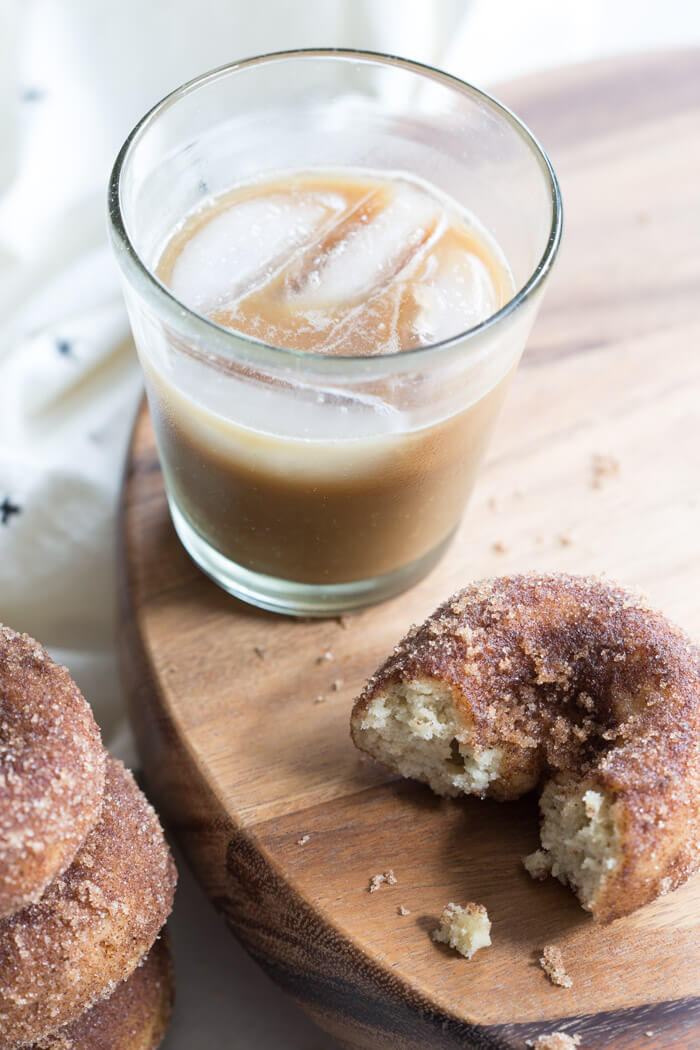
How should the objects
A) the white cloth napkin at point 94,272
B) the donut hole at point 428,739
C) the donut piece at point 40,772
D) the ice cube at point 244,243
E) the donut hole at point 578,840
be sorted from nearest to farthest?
the donut piece at point 40,772 < the donut hole at point 578,840 < the donut hole at point 428,739 < the ice cube at point 244,243 < the white cloth napkin at point 94,272

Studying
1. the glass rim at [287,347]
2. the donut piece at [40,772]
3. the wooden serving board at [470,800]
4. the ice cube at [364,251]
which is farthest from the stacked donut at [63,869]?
the ice cube at [364,251]

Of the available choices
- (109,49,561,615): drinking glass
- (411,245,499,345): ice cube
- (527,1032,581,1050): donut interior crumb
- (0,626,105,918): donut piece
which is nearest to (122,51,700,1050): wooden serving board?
(527,1032,581,1050): donut interior crumb

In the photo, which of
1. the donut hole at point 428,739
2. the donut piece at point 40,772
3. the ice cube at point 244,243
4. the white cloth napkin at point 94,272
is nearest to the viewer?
the donut piece at point 40,772

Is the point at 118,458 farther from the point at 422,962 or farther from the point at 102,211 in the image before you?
the point at 422,962

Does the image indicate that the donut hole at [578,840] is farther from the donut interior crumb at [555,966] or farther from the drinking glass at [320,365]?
the drinking glass at [320,365]

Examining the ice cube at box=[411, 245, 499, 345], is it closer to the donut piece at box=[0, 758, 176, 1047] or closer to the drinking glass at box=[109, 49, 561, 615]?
the drinking glass at box=[109, 49, 561, 615]

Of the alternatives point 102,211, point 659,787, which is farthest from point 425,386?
point 102,211
